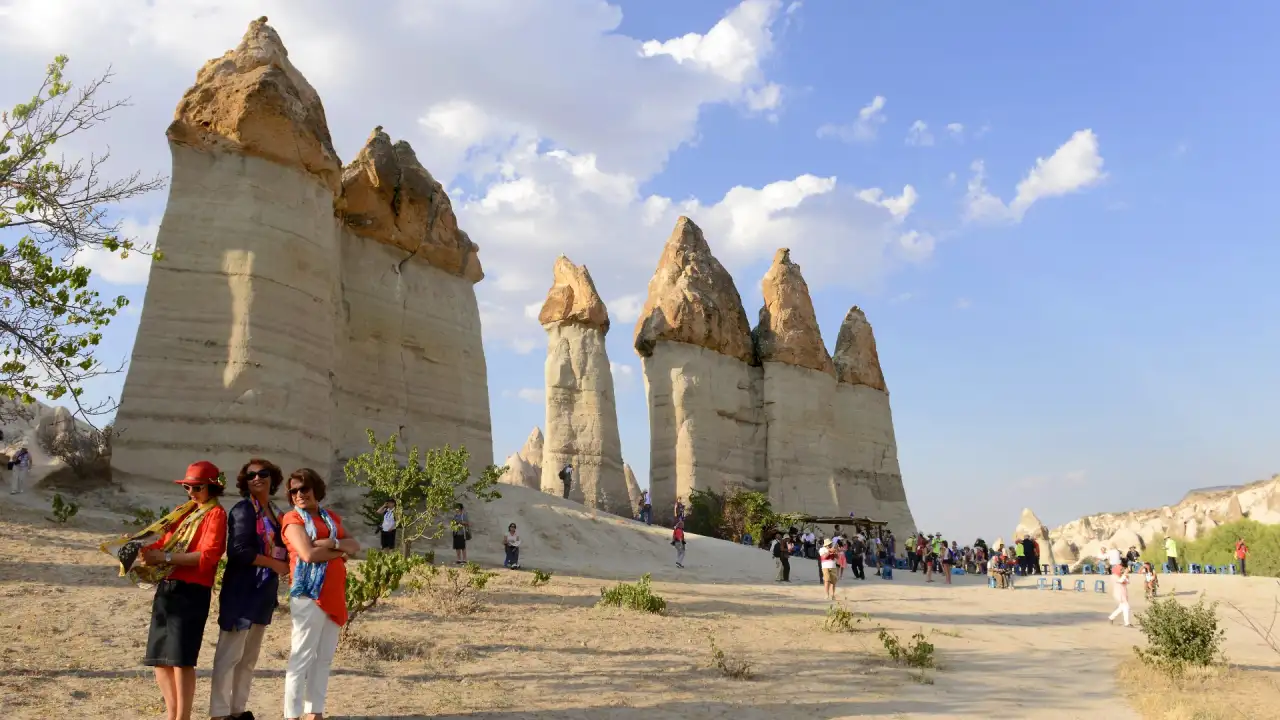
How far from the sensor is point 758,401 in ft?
118

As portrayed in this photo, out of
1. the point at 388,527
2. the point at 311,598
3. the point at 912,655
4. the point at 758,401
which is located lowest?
the point at 912,655

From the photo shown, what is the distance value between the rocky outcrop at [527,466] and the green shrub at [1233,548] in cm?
2661

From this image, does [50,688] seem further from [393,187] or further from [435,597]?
[393,187]

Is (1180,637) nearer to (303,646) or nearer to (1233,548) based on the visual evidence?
(303,646)

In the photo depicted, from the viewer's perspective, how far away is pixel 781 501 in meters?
34.3

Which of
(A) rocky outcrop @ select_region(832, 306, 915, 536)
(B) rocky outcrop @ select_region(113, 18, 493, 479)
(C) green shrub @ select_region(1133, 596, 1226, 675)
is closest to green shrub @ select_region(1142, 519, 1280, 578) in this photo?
(A) rocky outcrop @ select_region(832, 306, 915, 536)

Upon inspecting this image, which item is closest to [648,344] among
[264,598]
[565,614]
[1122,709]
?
[565,614]

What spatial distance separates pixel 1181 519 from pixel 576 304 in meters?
42.0

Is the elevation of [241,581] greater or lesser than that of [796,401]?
lesser

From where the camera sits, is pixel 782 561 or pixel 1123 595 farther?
pixel 782 561

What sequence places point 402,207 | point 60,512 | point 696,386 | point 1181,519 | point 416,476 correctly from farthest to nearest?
1. point 1181,519
2. point 696,386
3. point 402,207
4. point 416,476
5. point 60,512

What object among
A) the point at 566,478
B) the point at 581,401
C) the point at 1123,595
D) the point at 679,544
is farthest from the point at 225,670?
the point at 581,401

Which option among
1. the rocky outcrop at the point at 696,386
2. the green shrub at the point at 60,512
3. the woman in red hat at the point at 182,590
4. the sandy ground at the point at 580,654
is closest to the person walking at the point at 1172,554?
the sandy ground at the point at 580,654

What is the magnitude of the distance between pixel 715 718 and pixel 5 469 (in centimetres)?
1426
